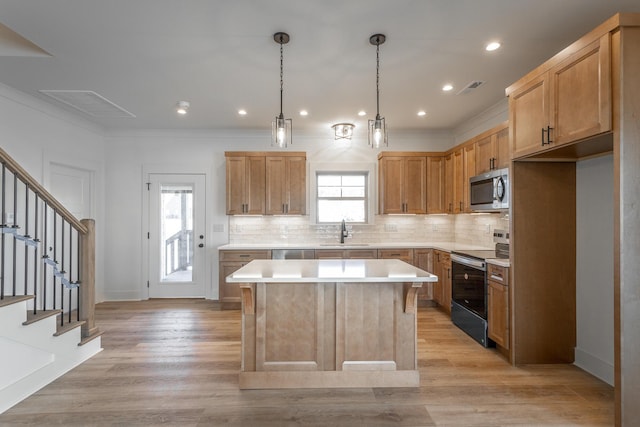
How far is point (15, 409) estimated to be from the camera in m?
2.31

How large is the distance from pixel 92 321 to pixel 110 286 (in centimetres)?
239

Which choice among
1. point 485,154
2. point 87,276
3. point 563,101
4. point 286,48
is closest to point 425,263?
point 485,154

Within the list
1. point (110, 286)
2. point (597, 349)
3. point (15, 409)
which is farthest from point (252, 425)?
point (110, 286)

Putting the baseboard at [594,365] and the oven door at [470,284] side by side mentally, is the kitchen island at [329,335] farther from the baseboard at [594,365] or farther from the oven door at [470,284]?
the baseboard at [594,365]

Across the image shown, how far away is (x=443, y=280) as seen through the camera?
4.53m

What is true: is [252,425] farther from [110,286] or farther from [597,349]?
[110,286]

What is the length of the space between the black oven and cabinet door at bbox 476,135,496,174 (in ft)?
3.42

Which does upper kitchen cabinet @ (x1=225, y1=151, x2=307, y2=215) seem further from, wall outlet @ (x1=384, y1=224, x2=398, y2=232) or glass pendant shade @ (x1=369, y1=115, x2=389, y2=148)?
glass pendant shade @ (x1=369, y1=115, x2=389, y2=148)

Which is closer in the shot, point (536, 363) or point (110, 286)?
point (536, 363)

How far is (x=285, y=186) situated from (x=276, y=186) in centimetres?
14

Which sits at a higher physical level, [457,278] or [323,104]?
[323,104]

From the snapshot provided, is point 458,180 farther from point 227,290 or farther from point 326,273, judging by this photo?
point 227,290

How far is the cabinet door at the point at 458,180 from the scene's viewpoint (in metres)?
4.58

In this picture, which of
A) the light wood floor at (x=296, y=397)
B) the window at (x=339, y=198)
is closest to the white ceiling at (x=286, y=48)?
the window at (x=339, y=198)
